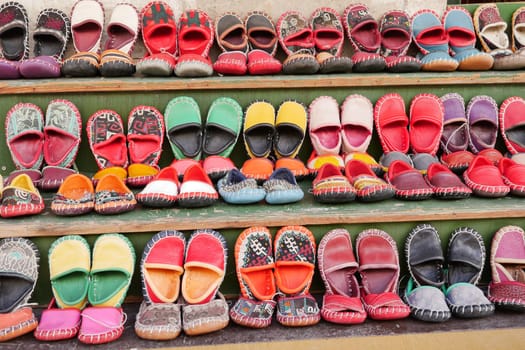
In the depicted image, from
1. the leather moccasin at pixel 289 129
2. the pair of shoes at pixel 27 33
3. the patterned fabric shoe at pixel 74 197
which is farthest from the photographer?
the pair of shoes at pixel 27 33

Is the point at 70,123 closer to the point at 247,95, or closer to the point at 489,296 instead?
the point at 247,95

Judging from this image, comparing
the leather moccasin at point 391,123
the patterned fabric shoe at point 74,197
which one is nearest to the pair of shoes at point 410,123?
the leather moccasin at point 391,123

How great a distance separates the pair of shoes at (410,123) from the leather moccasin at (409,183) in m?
0.29

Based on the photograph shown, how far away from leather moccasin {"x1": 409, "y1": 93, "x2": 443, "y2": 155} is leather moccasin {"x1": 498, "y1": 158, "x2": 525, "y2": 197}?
310 mm

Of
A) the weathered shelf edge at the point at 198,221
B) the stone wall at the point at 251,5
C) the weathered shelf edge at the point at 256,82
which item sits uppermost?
the stone wall at the point at 251,5

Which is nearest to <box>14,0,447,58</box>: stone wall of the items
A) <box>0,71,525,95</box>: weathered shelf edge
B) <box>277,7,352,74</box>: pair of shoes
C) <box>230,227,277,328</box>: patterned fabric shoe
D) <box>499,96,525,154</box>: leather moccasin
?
<box>277,7,352,74</box>: pair of shoes

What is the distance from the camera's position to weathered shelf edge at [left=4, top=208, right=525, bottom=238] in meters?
1.62

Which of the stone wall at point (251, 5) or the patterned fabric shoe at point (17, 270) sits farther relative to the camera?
the stone wall at point (251, 5)

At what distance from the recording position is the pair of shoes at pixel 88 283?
1.45m

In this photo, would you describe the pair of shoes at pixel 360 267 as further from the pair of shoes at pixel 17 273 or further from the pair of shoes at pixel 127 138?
the pair of shoes at pixel 17 273

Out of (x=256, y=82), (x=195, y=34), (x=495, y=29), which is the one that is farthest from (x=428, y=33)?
(x=195, y=34)

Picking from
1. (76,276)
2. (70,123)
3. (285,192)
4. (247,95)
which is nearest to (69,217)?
(76,276)

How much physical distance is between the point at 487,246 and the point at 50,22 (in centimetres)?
229

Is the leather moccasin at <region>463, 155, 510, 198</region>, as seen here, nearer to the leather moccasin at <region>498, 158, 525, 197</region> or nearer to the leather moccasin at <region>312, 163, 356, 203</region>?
the leather moccasin at <region>498, 158, 525, 197</region>
